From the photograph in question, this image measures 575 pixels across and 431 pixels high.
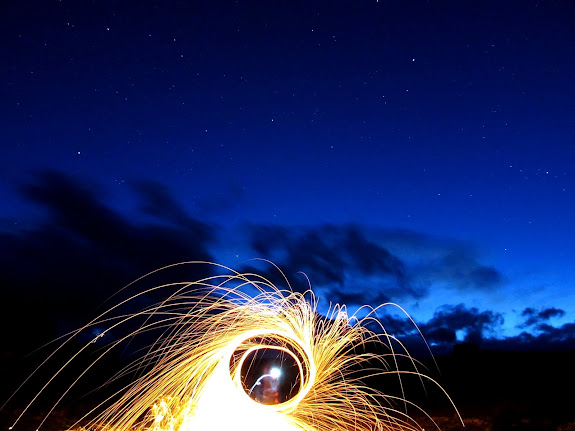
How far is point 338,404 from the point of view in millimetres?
6312

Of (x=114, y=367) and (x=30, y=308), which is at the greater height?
→ (x=30, y=308)

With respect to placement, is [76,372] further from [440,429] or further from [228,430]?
[440,429]

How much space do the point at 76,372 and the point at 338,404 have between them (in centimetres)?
1038

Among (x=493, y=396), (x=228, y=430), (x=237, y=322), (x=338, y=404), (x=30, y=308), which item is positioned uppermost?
(x=30, y=308)

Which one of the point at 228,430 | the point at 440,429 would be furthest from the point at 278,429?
the point at 440,429

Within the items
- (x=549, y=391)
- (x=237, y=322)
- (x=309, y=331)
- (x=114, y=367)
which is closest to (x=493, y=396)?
(x=549, y=391)

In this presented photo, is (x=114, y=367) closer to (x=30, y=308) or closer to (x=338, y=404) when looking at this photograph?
(x=30, y=308)

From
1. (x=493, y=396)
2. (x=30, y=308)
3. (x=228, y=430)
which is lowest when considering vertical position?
(x=228, y=430)

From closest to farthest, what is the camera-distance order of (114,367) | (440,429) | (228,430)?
(228,430) → (440,429) → (114,367)

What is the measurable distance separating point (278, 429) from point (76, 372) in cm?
1007

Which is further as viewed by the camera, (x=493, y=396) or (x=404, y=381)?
(x=404, y=381)

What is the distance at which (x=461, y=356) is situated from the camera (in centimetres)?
1400

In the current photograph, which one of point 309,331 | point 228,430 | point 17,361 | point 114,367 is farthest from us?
point 114,367

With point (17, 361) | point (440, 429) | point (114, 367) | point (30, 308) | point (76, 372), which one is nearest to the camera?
point (440, 429)
